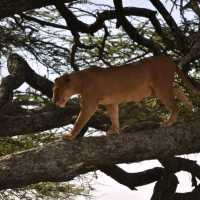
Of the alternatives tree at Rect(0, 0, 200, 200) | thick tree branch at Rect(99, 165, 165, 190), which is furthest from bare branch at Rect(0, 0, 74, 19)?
thick tree branch at Rect(99, 165, 165, 190)

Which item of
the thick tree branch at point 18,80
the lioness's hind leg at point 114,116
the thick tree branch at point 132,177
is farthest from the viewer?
the thick tree branch at point 132,177

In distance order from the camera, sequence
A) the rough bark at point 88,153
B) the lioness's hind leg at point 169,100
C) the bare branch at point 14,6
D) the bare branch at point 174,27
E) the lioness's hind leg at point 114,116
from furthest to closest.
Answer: the bare branch at point 174,27 < the bare branch at point 14,6 < the lioness's hind leg at point 114,116 < the lioness's hind leg at point 169,100 < the rough bark at point 88,153

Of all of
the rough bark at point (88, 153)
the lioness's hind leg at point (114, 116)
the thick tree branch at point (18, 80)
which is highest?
the thick tree branch at point (18, 80)

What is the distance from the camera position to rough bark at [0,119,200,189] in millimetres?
4820

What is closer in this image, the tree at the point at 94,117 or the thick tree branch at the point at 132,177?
the tree at the point at 94,117

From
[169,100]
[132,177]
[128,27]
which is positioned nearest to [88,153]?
[169,100]

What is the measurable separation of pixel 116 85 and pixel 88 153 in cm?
68

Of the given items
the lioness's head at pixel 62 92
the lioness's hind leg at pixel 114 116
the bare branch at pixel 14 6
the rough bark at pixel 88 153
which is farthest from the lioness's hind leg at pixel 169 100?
the bare branch at pixel 14 6

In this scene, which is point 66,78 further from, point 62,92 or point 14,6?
point 14,6

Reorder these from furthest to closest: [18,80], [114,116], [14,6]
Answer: [18,80], [14,6], [114,116]

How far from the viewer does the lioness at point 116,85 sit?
5.15 m

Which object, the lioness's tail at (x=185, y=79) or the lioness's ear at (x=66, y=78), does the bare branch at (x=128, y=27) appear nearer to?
the lioness's tail at (x=185, y=79)

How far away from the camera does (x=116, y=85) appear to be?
521cm

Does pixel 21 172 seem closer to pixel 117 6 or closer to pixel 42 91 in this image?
pixel 42 91
